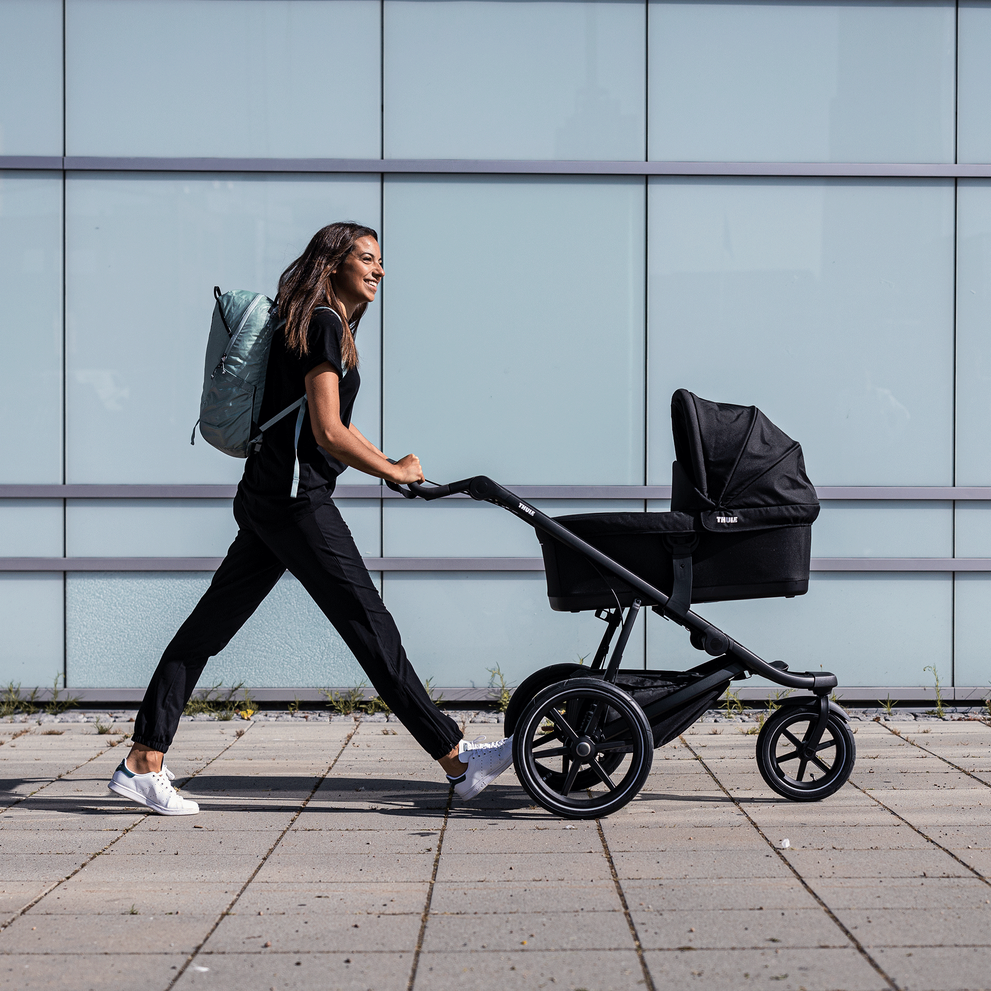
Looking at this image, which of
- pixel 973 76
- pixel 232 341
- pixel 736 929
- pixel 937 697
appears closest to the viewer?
pixel 736 929

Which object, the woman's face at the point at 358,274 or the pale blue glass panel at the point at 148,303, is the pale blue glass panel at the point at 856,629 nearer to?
the pale blue glass panel at the point at 148,303

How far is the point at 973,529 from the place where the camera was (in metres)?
6.48

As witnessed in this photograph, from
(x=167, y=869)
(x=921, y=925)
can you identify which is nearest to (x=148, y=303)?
(x=167, y=869)

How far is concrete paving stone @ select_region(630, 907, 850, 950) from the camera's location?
2834mm

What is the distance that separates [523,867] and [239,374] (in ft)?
6.27

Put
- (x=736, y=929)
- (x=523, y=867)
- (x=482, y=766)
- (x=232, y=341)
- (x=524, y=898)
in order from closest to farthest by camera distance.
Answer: (x=736, y=929)
(x=524, y=898)
(x=523, y=867)
(x=232, y=341)
(x=482, y=766)

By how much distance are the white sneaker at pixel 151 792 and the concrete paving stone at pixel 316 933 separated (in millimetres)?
1167

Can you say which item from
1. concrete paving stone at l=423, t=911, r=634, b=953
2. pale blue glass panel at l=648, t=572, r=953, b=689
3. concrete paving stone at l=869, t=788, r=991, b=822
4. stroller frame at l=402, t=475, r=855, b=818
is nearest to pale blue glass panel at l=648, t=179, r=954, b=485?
pale blue glass panel at l=648, t=572, r=953, b=689

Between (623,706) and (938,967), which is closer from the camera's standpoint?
(938,967)

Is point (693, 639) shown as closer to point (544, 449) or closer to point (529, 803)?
point (529, 803)

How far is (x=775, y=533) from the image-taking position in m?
4.00

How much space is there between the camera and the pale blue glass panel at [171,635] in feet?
21.1

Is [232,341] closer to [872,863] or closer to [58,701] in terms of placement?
[872,863]

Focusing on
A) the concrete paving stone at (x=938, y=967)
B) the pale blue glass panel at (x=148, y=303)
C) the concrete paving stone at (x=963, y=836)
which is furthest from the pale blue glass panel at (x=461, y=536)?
the concrete paving stone at (x=938, y=967)
